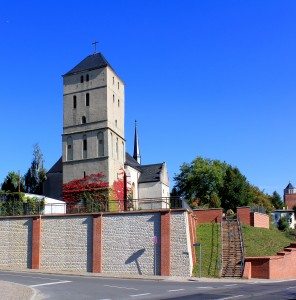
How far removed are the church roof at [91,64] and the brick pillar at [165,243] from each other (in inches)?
1068

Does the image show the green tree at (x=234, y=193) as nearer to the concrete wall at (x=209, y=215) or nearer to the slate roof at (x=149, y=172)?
the slate roof at (x=149, y=172)

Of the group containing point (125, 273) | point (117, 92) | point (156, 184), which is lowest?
point (125, 273)

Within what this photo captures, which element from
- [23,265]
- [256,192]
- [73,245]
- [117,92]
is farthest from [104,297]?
[256,192]

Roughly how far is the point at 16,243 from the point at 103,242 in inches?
303

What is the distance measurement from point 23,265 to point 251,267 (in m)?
17.5

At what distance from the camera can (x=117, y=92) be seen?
58.9 m

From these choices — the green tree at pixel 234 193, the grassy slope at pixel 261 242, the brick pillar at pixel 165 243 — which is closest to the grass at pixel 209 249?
the brick pillar at pixel 165 243

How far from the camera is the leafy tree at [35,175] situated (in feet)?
234

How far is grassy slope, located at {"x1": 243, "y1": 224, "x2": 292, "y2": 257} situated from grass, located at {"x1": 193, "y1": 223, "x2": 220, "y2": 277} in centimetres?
254

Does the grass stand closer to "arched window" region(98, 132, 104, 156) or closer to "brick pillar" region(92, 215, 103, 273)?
"brick pillar" region(92, 215, 103, 273)

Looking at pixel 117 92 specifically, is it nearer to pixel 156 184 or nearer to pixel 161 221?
pixel 156 184

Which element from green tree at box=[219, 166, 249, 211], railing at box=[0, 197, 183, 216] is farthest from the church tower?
green tree at box=[219, 166, 249, 211]

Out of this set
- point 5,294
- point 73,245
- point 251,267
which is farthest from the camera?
point 73,245

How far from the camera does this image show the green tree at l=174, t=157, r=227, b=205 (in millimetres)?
70250
